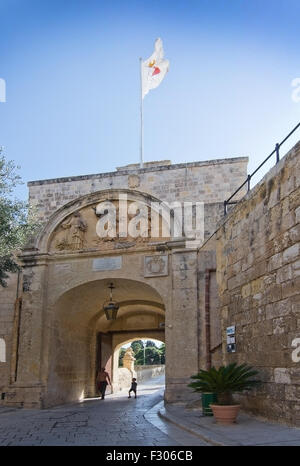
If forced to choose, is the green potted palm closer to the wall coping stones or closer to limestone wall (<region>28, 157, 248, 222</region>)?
limestone wall (<region>28, 157, 248, 222</region>)

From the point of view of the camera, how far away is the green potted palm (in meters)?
7.42

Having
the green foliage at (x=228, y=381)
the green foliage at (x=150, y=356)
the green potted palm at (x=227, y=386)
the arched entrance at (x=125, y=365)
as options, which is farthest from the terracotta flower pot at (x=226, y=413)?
the green foliage at (x=150, y=356)

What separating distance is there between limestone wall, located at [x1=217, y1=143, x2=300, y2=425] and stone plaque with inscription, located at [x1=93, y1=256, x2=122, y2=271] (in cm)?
465

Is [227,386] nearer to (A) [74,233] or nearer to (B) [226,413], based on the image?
(B) [226,413]

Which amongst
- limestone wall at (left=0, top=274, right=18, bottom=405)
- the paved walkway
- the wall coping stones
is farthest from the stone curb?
the wall coping stones

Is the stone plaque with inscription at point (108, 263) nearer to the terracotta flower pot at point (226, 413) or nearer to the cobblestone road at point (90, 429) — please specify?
the cobblestone road at point (90, 429)

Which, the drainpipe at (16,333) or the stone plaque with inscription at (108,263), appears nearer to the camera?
the drainpipe at (16,333)

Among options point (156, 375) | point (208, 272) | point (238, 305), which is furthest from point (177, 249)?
point (156, 375)

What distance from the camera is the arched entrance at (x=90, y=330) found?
1394 cm

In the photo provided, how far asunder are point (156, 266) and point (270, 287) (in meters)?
5.87

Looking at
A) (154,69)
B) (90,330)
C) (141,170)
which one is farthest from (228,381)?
(154,69)

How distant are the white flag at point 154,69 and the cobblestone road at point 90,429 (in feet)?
34.5

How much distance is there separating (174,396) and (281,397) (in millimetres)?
5384
